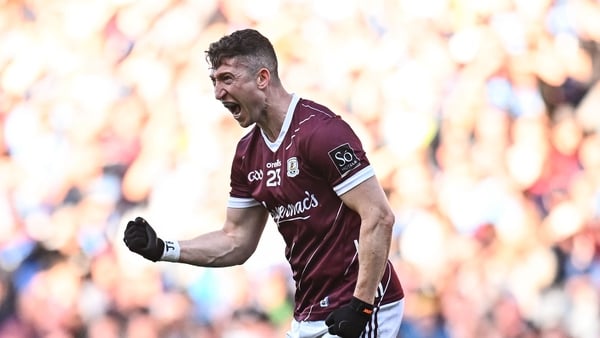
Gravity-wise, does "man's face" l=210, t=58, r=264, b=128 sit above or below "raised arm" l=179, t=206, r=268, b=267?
above

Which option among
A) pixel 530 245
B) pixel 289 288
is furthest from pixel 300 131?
pixel 530 245

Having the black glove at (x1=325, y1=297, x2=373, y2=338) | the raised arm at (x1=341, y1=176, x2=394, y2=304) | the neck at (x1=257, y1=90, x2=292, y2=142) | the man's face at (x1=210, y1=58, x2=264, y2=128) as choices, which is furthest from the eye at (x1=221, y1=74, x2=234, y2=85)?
the black glove at (x1=325, y1=297, x2=373, y2=338)

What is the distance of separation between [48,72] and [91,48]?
0.74ft

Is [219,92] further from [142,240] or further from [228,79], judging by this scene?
[142,240]

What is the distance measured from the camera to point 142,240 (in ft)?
11.1

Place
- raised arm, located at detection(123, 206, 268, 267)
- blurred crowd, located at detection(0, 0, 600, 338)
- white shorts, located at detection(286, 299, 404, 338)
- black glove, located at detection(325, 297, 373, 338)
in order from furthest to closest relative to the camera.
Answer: blurred crowd, located at detection(0, 0, 600, 338) → raised arm, located at detection(123, 206, 268, 267) → white shorts, located at detection(286, 299, 404, 338) → black glove, located at detection(325, 297, 373, 338)

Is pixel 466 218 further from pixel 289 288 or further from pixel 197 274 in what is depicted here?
pixel 197 274

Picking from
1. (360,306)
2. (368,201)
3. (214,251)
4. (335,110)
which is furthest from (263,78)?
(335,110)

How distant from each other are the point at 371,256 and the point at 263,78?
24.5 inches

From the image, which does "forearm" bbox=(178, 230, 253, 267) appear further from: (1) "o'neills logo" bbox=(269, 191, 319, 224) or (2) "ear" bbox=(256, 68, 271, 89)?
(2) "ear" bbox=(256, 68, 271, 89)

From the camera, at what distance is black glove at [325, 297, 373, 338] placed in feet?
10.3

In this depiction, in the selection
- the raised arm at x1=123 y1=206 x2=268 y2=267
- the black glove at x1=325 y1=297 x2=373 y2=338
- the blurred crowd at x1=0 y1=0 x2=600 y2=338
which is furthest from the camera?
the blurred crowd at x1=0 y1=0 x2=600 y2=338

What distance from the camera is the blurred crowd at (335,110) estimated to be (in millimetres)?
5215

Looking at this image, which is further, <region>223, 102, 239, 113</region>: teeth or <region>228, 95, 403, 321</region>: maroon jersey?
<region>223, 102, 239, 113</region>: teeth
